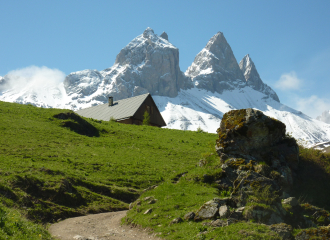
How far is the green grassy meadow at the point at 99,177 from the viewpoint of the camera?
42.5ft

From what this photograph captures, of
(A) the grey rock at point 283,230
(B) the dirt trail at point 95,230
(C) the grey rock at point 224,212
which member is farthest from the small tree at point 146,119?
(A) the grey rock at point 283,230

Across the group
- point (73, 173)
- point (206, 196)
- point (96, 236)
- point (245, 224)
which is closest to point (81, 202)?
point (73, 173)

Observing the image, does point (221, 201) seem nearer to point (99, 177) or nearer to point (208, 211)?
point (208, 211)

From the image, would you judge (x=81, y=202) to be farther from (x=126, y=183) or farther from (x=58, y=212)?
(x=126, y=183)

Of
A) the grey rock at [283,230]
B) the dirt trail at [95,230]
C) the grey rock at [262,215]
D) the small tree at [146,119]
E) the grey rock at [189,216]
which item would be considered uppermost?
the small tree at [146,119]

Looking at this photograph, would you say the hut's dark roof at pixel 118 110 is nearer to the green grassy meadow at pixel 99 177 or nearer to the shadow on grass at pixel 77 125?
the shadow on grass at pixel 77 125

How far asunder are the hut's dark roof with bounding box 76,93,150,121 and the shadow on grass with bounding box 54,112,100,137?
1904 centimetres

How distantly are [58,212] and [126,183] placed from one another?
7.07 metres

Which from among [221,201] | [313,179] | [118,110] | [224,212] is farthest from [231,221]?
[118,110]

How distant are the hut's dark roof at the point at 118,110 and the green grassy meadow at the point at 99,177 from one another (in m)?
21.1

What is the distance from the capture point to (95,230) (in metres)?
14.2

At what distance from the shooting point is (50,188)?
17438mm

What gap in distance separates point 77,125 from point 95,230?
24.5 metres

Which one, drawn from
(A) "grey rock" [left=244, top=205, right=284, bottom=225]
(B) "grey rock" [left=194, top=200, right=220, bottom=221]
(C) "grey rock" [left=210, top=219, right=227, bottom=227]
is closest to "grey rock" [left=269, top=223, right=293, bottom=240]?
(A) "grey rock" [left=244, top=205, right=284, bottom=225]
